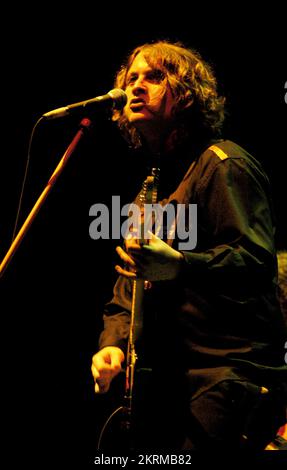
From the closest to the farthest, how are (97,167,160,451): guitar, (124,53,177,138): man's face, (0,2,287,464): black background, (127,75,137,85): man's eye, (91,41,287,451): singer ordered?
(91,41,287,451): singer, (97,167,160,451): guitar, (124,53,177,138): man's face, (127,75,137,85): man's eye, (0,2,287,464): black background

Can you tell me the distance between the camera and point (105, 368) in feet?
4.87

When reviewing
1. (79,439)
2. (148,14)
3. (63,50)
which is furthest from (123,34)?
(79,439)

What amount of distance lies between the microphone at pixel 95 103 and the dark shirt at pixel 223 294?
1.16 feet

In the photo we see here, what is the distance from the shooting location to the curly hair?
1770mm

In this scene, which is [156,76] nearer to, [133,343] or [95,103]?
[95,103]

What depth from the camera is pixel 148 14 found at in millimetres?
2752

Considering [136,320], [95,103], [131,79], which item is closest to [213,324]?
[136,320]

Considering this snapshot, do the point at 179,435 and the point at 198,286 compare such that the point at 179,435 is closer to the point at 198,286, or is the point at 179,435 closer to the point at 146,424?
the point at 146,424

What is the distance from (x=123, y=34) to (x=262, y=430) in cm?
238

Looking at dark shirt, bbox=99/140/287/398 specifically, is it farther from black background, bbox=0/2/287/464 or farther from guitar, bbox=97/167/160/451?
black background, bbox=0/2/287/464

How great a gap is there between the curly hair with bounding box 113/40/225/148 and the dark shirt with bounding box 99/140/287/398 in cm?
30

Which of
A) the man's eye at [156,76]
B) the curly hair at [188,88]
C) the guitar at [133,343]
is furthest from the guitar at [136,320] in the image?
the man's eye at [156,76]

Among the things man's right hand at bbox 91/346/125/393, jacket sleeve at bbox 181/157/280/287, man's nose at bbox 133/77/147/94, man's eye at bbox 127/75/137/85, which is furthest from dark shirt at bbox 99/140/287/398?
man's eye at bbox 127/75/137/85

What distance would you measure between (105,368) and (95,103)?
885 mm
